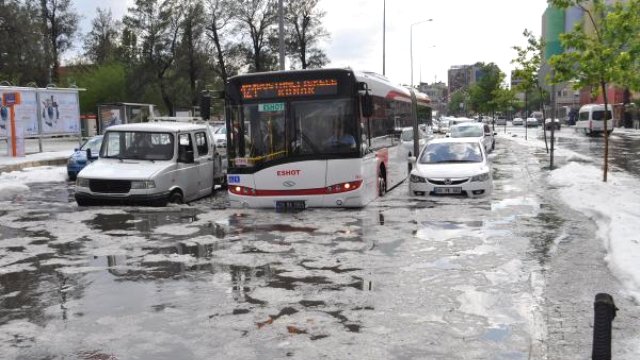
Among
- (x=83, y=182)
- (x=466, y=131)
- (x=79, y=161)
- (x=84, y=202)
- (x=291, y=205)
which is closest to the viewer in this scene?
(x=291, y=205)

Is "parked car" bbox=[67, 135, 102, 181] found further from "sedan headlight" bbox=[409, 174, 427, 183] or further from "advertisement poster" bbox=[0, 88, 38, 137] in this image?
"sedan headlight" bbox=[409, 174, 427, 183]

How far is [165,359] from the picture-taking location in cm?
499

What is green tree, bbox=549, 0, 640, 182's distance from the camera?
15.2 metres

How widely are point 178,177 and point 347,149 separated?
13.1 ft

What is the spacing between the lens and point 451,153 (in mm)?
15445

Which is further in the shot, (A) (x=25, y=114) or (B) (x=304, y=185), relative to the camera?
(A) (x=25, y=114)

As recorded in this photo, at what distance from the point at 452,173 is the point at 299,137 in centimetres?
394

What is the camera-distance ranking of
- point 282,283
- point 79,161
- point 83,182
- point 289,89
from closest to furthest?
point 282,283 < point 289,89 < point 83,182 < point 79,161

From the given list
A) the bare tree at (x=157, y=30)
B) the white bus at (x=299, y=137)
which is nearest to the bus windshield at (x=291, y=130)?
the white bus at (x=299, y=137)

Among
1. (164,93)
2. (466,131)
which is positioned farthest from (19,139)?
(164,93)

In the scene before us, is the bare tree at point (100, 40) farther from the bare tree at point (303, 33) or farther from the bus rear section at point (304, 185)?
the bus rear section at point (304, 185)

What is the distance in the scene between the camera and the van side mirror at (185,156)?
1383 centimetres

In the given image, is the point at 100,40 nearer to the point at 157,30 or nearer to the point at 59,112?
the point at 157,30

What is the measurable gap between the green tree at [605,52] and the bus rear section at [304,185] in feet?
22.7
